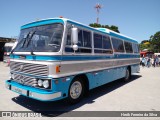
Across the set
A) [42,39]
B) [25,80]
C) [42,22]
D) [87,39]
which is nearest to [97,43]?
[87,39]

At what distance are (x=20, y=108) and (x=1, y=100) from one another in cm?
126

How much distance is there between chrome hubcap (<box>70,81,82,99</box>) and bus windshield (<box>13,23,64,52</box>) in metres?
1.52

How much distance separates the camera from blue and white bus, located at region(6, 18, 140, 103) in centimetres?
469

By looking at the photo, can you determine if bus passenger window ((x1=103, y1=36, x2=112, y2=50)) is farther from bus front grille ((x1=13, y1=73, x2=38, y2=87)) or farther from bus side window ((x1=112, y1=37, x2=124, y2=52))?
bus front grille ((x1=13, y1=73, x2=38, y2=87))

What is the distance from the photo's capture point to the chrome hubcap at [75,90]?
5.57 metres

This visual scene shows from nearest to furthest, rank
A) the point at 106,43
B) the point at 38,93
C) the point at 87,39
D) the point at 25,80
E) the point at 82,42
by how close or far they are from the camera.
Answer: the point at 38,93 → the point at 25,80 → the point at 82,42 → the point at 87,39 → the point at 106,43

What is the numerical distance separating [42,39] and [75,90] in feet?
6.82

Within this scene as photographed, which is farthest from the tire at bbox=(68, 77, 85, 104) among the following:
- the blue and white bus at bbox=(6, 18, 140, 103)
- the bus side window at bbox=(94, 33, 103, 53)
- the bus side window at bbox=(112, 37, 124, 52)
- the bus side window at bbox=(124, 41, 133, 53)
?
the bus side window at bbox=(124, 41, 133, 53)

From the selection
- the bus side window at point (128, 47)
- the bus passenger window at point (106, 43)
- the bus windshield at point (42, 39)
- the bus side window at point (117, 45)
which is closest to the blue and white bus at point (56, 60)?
the bus windshield at point (42, 39)

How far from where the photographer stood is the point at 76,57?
5.57m

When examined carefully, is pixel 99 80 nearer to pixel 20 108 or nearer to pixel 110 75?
pixel 110 75

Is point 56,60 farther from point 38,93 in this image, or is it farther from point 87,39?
point 87,39

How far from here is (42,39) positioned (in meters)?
5.11

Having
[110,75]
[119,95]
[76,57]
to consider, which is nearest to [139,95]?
[119,95]
